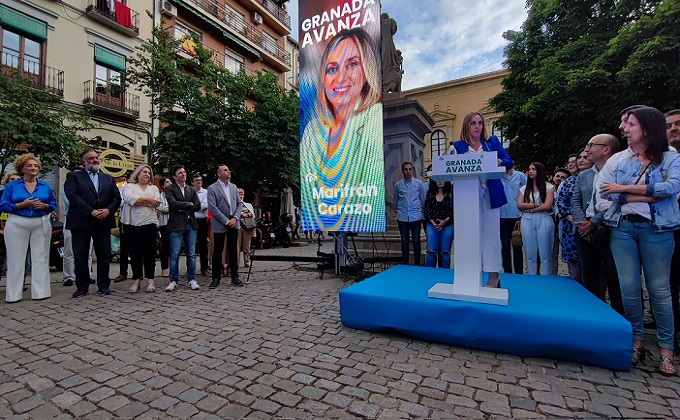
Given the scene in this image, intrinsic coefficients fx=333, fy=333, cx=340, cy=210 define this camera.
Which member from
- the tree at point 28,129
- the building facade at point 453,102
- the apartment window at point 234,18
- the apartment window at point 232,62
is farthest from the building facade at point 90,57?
the building facade at point 453,102

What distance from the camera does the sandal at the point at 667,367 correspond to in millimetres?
2287

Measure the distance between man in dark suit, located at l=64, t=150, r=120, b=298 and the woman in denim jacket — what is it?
20.1ft

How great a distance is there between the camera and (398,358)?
8.71ft

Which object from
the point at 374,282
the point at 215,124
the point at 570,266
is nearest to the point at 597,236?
the point at 570,266

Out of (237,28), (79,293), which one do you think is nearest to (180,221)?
(79,293)

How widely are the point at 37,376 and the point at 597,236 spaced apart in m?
4.74

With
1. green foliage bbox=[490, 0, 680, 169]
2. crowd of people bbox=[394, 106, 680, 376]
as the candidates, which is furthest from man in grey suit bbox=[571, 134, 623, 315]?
green foliage bbox=[490, 0, 680, 169]

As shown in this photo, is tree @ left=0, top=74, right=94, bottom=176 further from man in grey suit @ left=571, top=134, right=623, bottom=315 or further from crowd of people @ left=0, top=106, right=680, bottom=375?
man in grey suit @ left=571, top=134, right=623, bottom=315

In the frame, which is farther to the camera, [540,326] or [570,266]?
[570,266]

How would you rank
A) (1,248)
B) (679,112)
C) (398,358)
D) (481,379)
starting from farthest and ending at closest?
(1,248) → (679,112) → (398,358) → (481,379)

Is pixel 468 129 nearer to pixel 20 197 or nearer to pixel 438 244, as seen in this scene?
pixel 438 244

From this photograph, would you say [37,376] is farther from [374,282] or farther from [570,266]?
[570,266]

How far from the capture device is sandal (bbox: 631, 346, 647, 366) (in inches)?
97.1

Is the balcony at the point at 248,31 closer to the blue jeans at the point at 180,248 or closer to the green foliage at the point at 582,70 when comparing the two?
the green foliage at the point at 582,70
